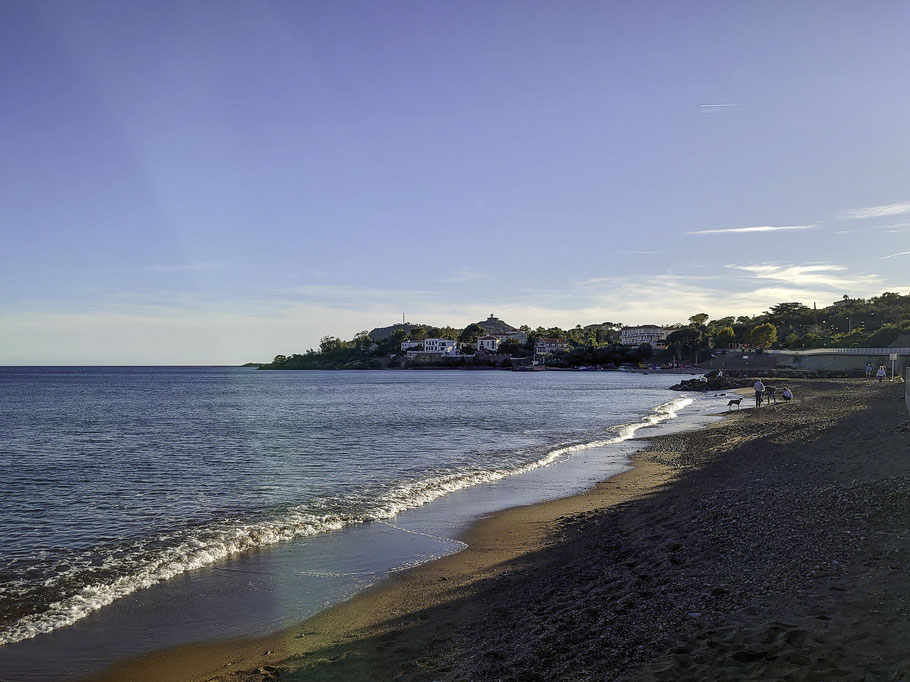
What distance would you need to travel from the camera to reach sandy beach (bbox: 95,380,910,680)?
199 inches

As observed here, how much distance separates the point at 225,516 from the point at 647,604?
948 cm

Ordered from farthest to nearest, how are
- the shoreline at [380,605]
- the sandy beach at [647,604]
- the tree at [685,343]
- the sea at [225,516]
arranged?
the tree at [685,343] → the sea at [225,516] → the shoreline at [380,605] → the sandy beach at [647,604]

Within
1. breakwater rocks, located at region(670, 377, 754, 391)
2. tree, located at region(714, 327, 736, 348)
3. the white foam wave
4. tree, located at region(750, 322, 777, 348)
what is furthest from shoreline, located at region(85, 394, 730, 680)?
tree, located at region(714, 327, 736, 348)

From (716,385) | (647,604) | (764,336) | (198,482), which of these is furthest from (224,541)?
(764,336)

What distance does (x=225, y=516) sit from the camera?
13031mm

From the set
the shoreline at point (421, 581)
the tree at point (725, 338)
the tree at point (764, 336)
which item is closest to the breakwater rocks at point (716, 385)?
the shoreline at point (421, 581)

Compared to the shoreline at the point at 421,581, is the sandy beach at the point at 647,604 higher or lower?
higher

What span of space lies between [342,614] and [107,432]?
28.7 m

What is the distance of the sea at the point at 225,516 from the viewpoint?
7.77 metres

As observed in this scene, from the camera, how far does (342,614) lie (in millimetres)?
7801

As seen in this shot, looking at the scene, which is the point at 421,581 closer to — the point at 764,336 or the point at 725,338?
the point at 764,336

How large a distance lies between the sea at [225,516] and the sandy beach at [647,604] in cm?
87

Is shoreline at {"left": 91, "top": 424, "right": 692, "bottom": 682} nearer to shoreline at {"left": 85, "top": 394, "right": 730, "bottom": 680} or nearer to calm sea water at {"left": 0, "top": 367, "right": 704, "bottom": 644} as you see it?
shoreline at {"left": 85, "top": 394, "right": 730, "bottom": 680}

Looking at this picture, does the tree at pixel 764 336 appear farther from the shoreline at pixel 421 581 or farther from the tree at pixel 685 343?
the shoreline at pixel 421 581
